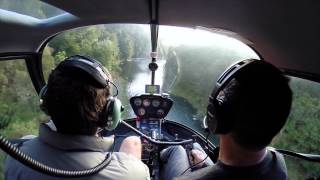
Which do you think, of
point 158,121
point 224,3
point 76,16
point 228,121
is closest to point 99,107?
point 228,121

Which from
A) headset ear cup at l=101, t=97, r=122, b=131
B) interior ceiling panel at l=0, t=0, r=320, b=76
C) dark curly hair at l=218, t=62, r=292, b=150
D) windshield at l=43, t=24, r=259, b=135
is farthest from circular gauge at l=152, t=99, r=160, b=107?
dark curly hair at l=218, t=62, r=292, b=150

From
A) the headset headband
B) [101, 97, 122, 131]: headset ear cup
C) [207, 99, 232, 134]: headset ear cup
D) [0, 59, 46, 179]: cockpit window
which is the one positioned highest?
the headset headband

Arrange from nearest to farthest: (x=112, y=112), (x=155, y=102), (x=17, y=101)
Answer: (x=112, y=112) → (x=155, y=102) → (x=17, y=101)

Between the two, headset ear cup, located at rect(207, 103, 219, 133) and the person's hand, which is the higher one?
headset ear cup, located at rect(207, 103, 219, 133)

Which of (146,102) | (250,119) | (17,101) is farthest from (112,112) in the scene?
(17,101)

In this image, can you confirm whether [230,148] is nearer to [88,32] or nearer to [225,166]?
[225,166]

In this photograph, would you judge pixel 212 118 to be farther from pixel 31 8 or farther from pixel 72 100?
pixel 31 8

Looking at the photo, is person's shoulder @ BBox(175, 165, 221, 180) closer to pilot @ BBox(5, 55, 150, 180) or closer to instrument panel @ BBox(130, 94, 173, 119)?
pilot @ BBox(5, 55, 150, 180)

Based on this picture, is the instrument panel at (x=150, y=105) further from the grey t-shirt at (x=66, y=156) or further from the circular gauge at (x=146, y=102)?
the grey t-shirt at (x=66, y=156)
